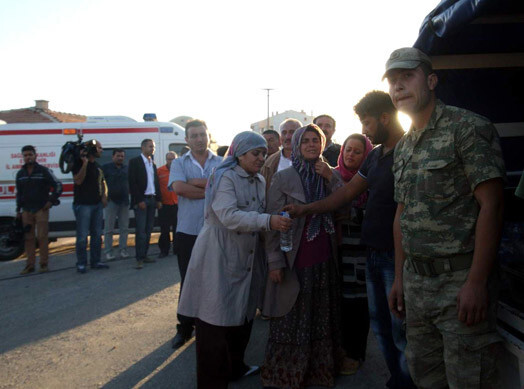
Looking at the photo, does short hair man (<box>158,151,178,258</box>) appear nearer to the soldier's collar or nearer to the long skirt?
the long skirt

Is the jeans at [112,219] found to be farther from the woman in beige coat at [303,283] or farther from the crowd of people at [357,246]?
the woman in beige coat at [303,283]

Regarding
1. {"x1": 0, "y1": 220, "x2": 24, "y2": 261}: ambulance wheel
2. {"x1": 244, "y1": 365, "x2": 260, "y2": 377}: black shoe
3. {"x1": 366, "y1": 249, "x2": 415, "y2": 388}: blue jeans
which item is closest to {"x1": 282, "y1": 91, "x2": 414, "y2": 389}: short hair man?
{"x1": 366, "y1": 249, "x2": 415, "y2": 388}: blue jeans

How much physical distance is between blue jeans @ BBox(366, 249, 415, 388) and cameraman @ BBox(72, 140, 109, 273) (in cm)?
582

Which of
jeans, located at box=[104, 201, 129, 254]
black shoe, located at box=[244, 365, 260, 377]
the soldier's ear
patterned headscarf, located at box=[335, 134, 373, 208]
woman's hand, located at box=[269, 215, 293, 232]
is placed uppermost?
the soldier's ear

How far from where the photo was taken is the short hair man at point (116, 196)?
824 cm

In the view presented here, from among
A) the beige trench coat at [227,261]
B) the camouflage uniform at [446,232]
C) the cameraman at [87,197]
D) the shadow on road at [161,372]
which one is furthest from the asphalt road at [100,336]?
the camouflage uniform at [446,232]

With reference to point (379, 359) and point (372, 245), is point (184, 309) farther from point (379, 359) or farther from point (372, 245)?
point (379, 359)

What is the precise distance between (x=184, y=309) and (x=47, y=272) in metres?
5.78

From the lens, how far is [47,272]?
7758 mm

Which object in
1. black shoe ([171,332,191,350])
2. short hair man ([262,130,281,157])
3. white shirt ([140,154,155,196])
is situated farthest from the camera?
white shirt ([140,154,155,196])

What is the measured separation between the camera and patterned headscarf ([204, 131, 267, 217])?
303 centimetres

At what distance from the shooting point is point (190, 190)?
4.08m

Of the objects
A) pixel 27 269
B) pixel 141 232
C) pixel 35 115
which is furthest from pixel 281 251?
pixel 35 115

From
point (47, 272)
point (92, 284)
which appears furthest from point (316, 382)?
point (47, 272)
